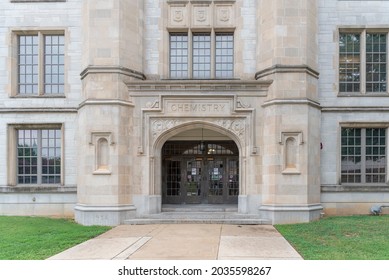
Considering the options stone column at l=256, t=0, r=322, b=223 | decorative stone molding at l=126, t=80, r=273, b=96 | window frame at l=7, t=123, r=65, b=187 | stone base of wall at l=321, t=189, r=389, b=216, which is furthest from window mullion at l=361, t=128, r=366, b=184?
window frame at l=7, t=123, r=65, b=187

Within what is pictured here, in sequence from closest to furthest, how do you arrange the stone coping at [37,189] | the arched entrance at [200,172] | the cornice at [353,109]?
the cornice at [353,109]
the stone coping at [37,189]
the arched entrance at [200,172]

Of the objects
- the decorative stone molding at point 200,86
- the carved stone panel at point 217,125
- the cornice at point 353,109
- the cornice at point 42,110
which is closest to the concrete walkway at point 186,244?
the carved stone panel at point 217,125

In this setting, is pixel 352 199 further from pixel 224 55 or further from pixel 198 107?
pixel 224 55

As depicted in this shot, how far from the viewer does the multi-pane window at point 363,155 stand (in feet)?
47.2

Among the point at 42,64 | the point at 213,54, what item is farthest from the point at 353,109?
the point at 42,64

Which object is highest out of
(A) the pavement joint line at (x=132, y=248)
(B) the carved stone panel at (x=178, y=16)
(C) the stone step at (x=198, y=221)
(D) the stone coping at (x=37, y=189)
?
(B) the carved stone panel at (x=178, y=16)

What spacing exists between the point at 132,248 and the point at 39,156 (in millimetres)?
8288

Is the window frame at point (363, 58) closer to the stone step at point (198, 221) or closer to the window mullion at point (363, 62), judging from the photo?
the window mullion at point (363, 62)

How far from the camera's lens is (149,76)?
14.2 m

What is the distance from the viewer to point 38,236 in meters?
9.91

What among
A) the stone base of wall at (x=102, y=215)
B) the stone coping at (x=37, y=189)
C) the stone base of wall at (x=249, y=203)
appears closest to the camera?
the stone base of wall at (x=102, y=215)

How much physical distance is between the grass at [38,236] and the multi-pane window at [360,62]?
11.6 metres

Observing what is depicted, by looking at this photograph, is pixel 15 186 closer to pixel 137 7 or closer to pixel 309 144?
pixel 137 7
